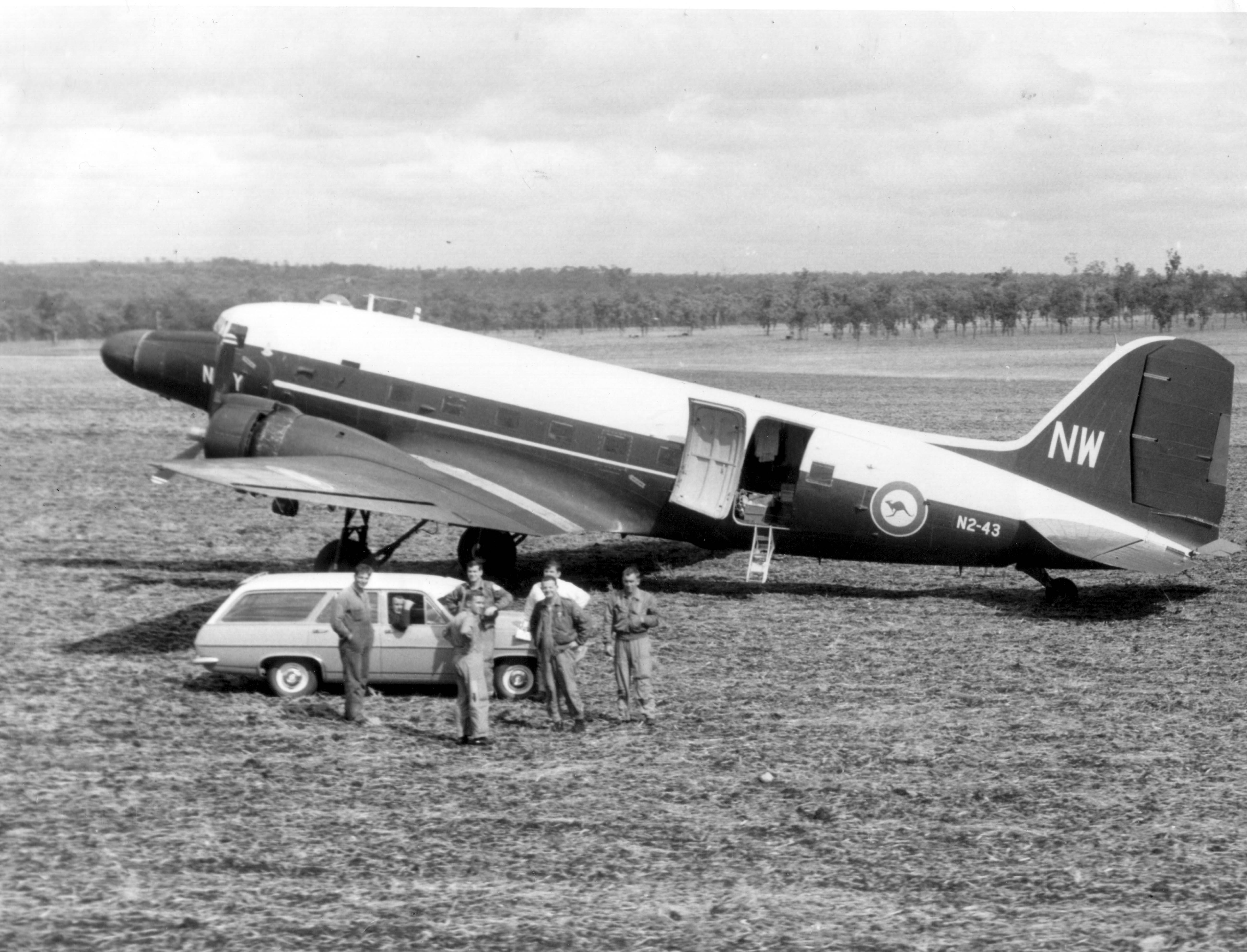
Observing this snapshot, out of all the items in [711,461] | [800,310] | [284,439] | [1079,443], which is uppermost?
[800,310]

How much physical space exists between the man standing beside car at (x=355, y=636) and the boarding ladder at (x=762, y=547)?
7722 mm

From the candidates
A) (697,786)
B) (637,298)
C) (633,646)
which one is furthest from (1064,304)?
(697,786)

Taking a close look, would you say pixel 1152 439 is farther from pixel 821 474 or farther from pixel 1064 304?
pixel 1064 304

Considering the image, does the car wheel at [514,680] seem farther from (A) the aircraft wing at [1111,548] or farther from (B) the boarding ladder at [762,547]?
(A) the aircraft wing at [1111,548]

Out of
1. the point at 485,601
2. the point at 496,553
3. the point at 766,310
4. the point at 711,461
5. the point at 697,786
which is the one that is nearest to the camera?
the point at 697,786

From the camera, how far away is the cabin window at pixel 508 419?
22.3 meters

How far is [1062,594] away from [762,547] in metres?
4.84

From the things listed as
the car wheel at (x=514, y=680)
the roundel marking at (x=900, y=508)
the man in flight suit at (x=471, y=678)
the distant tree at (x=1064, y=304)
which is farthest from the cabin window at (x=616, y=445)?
the distant tree at (x=1064, y=304)

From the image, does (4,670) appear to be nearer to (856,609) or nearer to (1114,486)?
(856,609)

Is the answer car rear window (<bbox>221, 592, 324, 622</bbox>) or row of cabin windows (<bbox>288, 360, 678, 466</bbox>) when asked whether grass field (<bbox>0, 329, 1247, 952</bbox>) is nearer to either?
car rear window (<bbox>221, 592, 324, 622</bbox>)

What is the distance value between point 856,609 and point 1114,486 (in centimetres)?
439

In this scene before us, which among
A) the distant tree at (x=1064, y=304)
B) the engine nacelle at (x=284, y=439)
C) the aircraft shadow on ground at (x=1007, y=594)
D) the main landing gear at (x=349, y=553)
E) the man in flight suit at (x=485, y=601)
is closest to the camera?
the man in flight suit at (x=485, y=601)

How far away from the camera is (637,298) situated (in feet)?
402

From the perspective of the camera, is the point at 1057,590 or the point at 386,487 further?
the point at 1057,590
